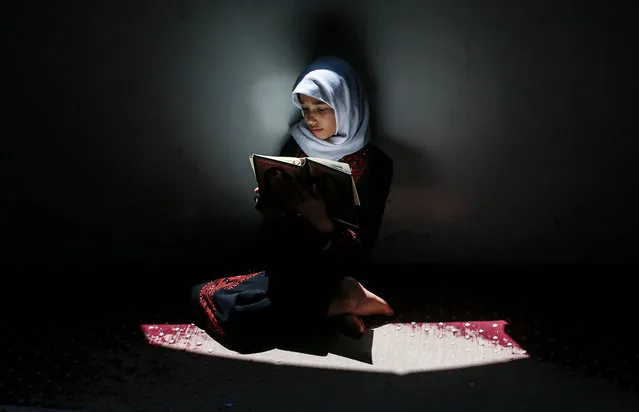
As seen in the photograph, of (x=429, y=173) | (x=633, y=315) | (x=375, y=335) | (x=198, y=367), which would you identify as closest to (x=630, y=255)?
(x=633, y=315)

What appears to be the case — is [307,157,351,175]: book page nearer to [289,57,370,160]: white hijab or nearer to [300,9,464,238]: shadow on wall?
[289,57,370,160]: white hijab

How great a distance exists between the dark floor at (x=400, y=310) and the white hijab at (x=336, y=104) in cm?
70

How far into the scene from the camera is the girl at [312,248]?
8.23ft

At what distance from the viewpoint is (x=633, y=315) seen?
2.74 meters

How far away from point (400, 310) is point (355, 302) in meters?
0.26

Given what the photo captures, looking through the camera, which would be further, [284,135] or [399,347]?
[284,135]

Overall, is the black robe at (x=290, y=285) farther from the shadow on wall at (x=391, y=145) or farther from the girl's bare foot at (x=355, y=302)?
the shadow on wall at (x=391, y=145)

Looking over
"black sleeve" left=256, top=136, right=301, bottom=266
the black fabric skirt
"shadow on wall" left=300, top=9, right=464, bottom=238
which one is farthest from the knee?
"shadow on wall" left=300, top=9, right=464, bottom=238

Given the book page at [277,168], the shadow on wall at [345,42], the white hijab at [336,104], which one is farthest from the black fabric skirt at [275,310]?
the shadow on wall at [345,42]

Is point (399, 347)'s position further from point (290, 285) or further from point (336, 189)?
point (336, 189)

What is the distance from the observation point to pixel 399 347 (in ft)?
8.54

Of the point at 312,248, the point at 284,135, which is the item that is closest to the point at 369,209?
the point at 312,248

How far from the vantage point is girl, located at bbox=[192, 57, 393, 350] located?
8.23ft

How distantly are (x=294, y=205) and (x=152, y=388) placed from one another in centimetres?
82
